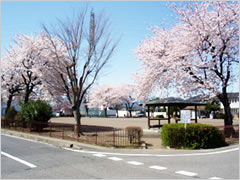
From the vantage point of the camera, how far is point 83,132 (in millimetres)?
15930

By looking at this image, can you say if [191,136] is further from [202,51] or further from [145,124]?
[145,124]

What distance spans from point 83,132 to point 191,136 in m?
7.91

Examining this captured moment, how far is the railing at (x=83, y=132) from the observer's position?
39.8 feet

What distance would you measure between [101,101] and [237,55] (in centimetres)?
4785

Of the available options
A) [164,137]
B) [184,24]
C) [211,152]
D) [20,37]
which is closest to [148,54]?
[184,24]

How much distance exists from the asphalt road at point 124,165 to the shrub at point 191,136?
2.48 feet

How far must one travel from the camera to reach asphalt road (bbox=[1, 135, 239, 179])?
6512 mm

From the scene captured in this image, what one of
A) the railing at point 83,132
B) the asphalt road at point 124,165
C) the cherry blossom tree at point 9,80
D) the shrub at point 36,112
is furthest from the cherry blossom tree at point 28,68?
the asphalt road at point 124,165

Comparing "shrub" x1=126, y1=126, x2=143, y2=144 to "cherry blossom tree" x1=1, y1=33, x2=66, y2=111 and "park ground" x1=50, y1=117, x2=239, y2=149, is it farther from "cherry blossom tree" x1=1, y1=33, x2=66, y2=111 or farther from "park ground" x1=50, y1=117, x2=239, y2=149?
"cherry blossom tree" x1=1, y1=33, x2=66, y2=111

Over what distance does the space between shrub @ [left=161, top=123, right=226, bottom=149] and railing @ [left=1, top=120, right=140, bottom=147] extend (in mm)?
1728

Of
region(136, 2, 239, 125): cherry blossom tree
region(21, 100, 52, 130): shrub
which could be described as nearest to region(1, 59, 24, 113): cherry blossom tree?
region(21, 100, 52, 130): shrub

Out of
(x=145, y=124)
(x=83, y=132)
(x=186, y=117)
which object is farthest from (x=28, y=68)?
(x=186, y=117)

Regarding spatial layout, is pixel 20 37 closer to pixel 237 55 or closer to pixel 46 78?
pixel 46 78

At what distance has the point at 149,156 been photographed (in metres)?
9.51
